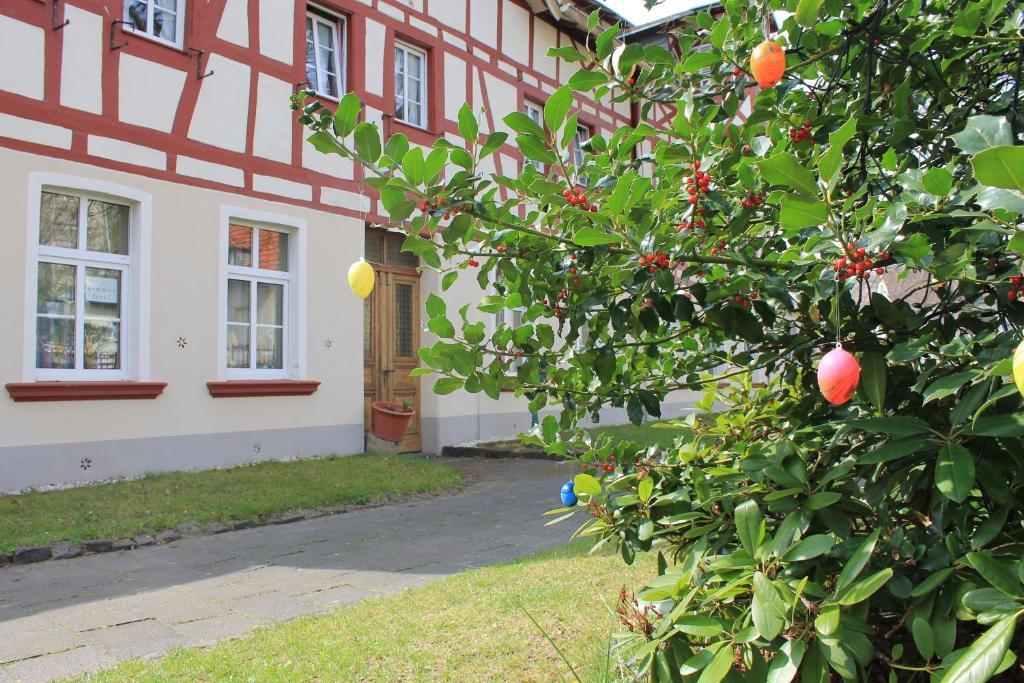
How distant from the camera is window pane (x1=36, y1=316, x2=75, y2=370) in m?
8.01

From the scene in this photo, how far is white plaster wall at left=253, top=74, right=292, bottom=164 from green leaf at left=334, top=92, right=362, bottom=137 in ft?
27.8

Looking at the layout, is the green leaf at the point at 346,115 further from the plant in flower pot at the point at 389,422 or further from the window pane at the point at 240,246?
the plant in flower pot at the point at 389,422

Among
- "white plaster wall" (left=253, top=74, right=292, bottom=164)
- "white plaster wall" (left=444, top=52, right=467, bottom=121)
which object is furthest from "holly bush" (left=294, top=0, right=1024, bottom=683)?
"white plaster wall" (left=444, top=52, right=467, bottom=121)

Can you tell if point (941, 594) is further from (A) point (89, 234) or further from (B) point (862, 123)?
(A) point (89, 234)

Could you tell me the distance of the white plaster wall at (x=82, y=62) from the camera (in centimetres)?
805

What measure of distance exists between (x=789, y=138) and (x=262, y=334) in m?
8.47

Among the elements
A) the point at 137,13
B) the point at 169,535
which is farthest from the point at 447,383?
the point at 137,13

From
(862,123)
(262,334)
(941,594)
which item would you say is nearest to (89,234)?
(262,334)

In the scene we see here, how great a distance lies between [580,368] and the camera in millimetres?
2439

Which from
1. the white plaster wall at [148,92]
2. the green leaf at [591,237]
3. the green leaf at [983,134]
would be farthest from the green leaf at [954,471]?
the white plaster wall at [148,92]

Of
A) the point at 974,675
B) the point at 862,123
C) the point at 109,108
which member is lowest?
the point at 974,675

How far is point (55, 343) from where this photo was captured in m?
8.12

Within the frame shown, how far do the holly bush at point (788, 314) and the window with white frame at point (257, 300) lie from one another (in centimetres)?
769

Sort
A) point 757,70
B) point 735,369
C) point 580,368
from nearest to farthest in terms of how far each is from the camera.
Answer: point 757,70, point 580,368, point 735,369
